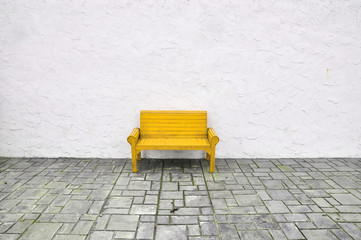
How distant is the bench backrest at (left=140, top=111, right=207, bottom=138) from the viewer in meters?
4.65

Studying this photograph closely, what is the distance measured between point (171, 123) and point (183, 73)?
96 cm

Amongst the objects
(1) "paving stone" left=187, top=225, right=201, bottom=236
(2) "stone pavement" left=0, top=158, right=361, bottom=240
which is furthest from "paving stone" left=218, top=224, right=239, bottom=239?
(1) "paving stone" left=187, top=225, right=201, bottom=236

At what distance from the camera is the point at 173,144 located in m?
4.24

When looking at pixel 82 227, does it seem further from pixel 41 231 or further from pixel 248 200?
pixel 248 200

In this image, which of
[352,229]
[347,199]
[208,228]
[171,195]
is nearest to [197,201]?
[171,195]

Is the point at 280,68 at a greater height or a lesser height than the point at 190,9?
lesser

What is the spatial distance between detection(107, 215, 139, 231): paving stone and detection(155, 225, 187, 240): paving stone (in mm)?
294

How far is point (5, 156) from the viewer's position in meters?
4.98

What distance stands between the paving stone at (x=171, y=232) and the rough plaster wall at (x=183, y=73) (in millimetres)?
2181

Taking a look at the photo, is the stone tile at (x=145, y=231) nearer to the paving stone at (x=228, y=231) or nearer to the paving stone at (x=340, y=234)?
the paving stone at (x=228, y=231)

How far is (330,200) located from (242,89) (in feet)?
7.57

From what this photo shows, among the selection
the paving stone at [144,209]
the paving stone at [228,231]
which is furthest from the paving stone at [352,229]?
the paving stone at [144,209]

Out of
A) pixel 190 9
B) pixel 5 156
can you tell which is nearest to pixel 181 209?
pixel 190 9

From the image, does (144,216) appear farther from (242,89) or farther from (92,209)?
(242,89)
